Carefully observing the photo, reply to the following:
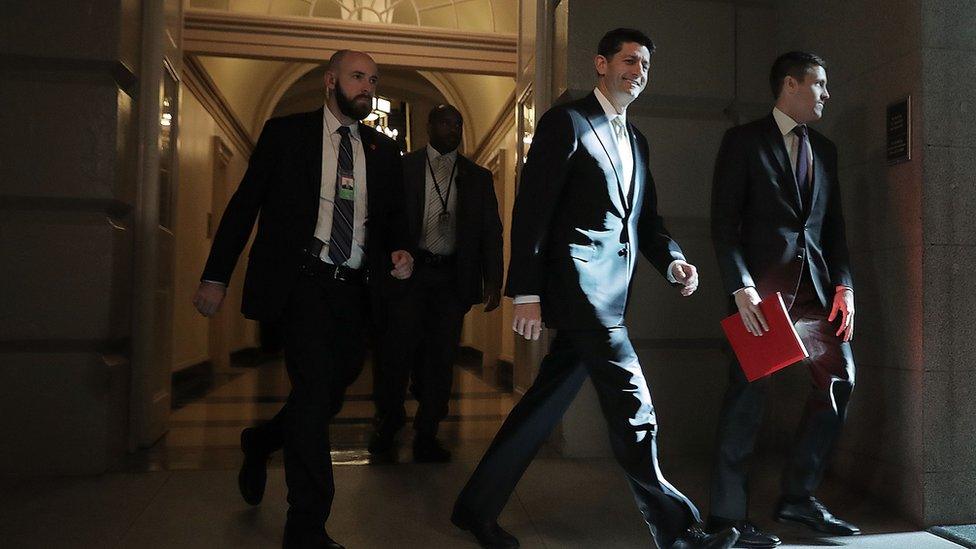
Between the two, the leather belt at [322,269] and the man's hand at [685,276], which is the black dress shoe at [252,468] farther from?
the man's hand at [685,276]

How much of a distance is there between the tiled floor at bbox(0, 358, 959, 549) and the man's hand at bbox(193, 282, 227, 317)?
29.3 inches

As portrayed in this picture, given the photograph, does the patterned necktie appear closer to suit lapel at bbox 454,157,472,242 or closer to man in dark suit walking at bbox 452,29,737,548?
suit lapel at bbox 454,157,472,242

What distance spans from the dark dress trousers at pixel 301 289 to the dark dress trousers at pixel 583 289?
52cm

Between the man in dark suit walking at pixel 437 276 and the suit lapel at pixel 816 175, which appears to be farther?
the man in dark suit walking at pixel 437 276

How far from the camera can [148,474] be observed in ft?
10.9

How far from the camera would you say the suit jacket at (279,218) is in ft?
7.89

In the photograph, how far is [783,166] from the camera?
2658 mm

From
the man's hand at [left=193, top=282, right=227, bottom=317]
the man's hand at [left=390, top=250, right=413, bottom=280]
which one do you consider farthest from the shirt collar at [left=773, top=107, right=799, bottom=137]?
the man's hand at [left=193, top=282, right=227, bottom=317]

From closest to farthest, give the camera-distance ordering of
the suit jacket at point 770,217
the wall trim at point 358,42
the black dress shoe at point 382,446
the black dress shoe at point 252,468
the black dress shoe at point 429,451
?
the suit jacket at point 770,217
the black dress shoe at point 252,468
the black dress shoe at point 429,451
the black dress shoe at point 382,446
the wall trim at point 358,42

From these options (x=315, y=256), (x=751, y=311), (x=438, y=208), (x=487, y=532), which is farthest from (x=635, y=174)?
(x=438, y=208)

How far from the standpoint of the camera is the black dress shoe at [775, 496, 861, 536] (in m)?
2.65

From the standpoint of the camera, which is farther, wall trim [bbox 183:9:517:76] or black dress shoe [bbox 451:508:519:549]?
wall trim [bbox 183:9:517:76]

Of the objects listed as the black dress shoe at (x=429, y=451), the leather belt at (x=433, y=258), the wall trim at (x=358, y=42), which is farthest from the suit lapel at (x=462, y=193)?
the wall trim at (x=358, y=42)

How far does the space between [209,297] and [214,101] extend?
7061 mm
